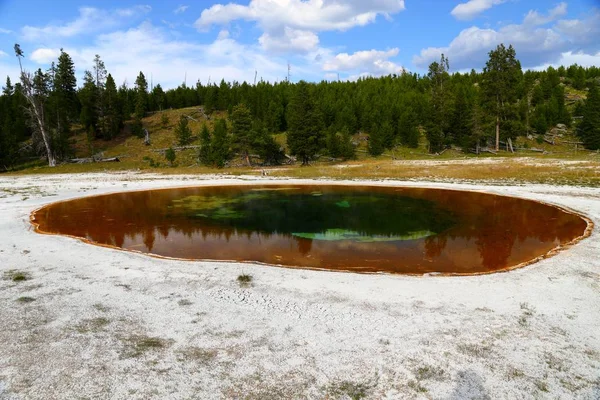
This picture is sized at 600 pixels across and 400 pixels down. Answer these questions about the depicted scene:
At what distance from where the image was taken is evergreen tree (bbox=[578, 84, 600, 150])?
61156 mm

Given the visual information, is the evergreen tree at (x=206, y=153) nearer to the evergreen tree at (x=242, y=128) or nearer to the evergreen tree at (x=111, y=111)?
the evergreen tree at (x=242, y=128)

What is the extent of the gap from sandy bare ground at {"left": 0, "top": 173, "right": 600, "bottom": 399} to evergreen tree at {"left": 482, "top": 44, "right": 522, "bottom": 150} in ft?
170

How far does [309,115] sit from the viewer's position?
4834 cm

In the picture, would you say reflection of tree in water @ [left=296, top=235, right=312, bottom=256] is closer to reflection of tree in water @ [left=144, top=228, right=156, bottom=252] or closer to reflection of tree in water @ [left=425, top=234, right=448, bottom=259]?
reflection of tree in water @ [left=425, top=234, right=448, bottom=259]

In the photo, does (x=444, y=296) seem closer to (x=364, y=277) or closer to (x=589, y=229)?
(x=364, y=277)

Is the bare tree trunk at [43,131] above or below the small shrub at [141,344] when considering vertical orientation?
above

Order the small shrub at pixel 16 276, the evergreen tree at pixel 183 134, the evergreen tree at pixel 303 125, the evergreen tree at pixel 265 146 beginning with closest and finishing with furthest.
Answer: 1. the small shrub at pixel 16 276
2. the evergreen tree at pixel 303 125
3. the evergreen tree at pixel 265 146
4. the evergreen tree at pixel 183 134

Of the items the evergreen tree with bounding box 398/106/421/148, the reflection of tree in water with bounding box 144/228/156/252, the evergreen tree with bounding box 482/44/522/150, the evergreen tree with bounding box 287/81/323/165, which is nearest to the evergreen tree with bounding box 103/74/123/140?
the evergreen tree with bounding box 287/81/323/165

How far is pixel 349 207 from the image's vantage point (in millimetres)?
21703

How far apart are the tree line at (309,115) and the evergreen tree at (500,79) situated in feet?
0.46

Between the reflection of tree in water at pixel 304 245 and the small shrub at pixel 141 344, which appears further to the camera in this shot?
the reflection of tree in water at pixel 304 245

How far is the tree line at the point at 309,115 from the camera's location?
2044 inches

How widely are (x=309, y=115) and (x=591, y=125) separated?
2003 inches

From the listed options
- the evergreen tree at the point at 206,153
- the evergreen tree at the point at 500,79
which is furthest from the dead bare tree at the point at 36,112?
the evergreen tree at the point at 500,79
